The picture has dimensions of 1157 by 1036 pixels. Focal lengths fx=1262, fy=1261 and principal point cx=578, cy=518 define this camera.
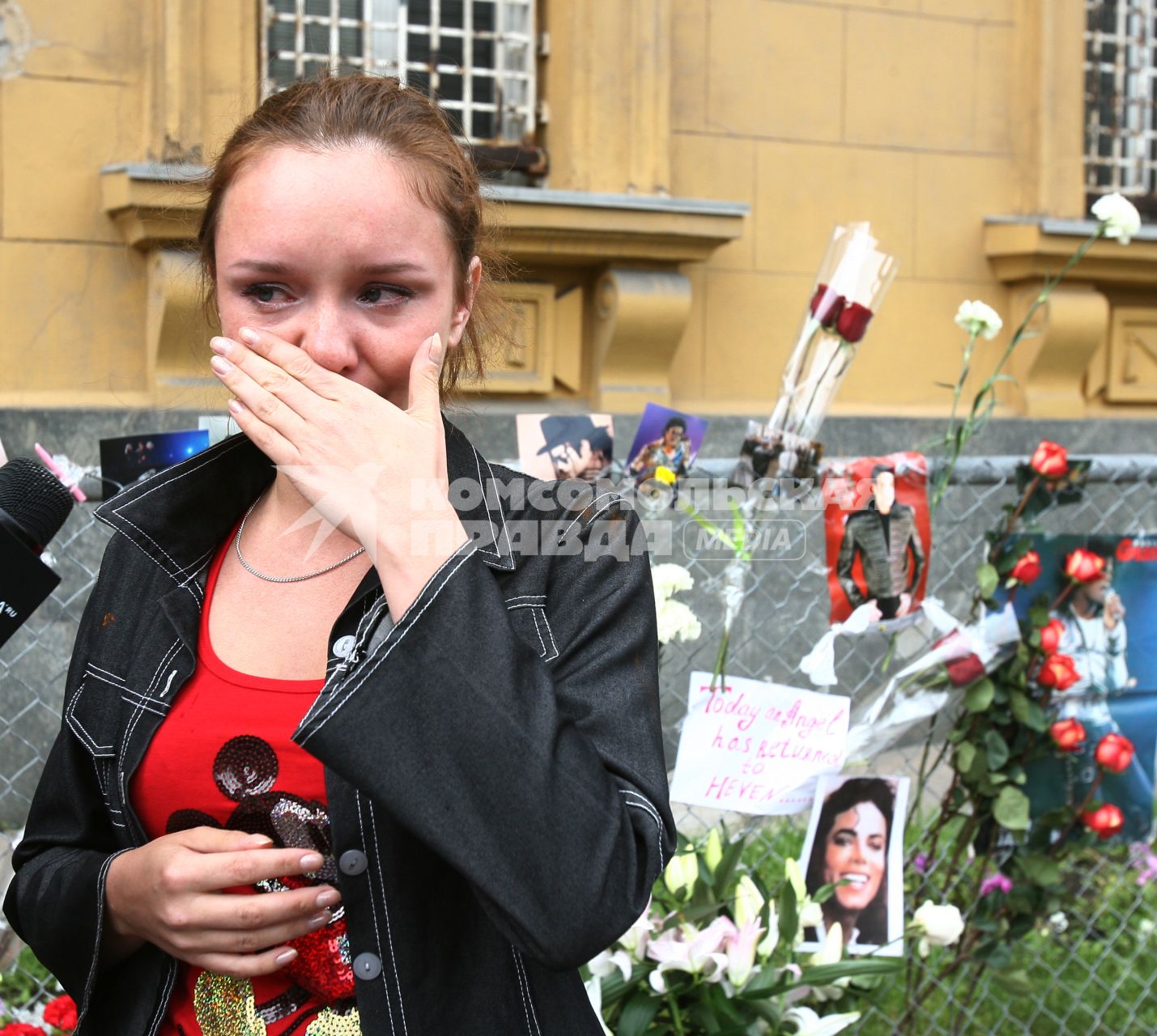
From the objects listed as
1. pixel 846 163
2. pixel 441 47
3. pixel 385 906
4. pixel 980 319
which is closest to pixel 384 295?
pixel 385 906

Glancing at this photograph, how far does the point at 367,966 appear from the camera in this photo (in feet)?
3.77

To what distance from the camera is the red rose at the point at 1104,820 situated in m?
2.62

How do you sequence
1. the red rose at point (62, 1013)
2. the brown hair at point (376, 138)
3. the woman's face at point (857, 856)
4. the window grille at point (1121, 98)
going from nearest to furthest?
the brown hair at point (376, 138) < the red rose at point (62, 1013) < the woman's face at point (857, 856) < the window grille at point (1121, 98)

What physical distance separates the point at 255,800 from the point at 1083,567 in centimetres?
Result: 193

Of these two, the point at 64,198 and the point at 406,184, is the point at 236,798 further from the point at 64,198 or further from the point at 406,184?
the point at 64,198

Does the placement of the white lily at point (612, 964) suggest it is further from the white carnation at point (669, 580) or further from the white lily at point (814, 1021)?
the white carnation at point (669, 580)

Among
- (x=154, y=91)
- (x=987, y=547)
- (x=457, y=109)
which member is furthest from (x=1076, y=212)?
(x=154, y=91)

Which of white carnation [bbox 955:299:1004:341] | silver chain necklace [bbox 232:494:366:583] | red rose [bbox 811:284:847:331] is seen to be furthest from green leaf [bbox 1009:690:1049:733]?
silver chain necklace [bbox 232:494:366:583]

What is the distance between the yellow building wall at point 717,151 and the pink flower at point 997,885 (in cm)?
270

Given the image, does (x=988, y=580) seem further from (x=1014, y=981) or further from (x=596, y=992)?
(x=596, y=992)

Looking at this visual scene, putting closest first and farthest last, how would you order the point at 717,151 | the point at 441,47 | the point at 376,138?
the point at 376,138 → the point at 441,47 → the point at 717,151

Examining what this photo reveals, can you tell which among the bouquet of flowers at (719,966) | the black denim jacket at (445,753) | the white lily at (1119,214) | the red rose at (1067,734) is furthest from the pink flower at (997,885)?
the black denim jacket at (445,753)

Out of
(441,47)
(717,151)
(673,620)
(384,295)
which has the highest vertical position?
(441,47)

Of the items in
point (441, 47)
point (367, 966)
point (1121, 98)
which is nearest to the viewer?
point (367, 966)
